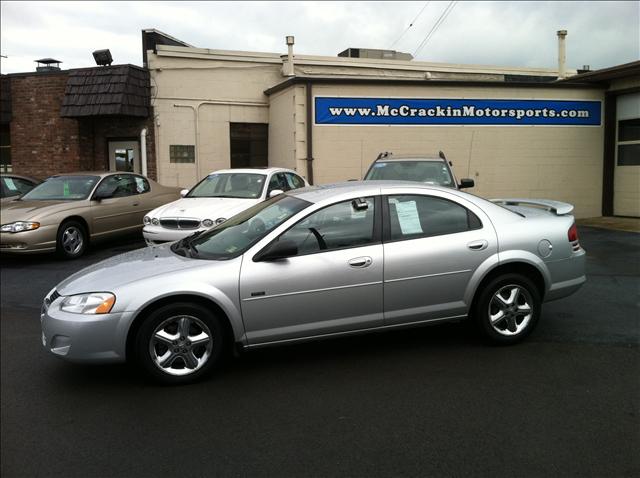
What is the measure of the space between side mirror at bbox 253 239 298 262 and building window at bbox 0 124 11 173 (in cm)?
1517

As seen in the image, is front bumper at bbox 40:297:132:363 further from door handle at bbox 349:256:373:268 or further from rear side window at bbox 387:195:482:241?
rear side window at bbox 387:195:482:241

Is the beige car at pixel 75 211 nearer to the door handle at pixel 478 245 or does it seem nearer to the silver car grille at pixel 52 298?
the silver car grille at pixel 52 298

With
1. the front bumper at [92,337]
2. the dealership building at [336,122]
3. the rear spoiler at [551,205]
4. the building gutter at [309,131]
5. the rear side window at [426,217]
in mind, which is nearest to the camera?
the front bumper at [92,337]

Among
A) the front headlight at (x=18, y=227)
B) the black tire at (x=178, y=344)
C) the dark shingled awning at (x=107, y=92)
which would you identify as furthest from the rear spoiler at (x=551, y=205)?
the dark shingled awning at (x=107, y=92)

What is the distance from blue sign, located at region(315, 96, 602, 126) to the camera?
46.9 feet

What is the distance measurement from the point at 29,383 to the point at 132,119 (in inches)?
503

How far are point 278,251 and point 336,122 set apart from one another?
10368mm

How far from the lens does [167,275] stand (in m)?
4.26

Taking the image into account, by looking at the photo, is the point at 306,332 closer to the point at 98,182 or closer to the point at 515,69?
the point at 98,182

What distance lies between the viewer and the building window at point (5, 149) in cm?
1695

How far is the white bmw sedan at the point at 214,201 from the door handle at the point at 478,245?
14.5 ft

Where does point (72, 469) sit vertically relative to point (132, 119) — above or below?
below

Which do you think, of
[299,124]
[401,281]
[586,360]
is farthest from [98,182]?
[586,360]

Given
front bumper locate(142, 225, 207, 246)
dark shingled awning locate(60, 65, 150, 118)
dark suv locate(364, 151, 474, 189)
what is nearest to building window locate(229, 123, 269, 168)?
dark shingled awning locate(60, 65, 150, 118)
